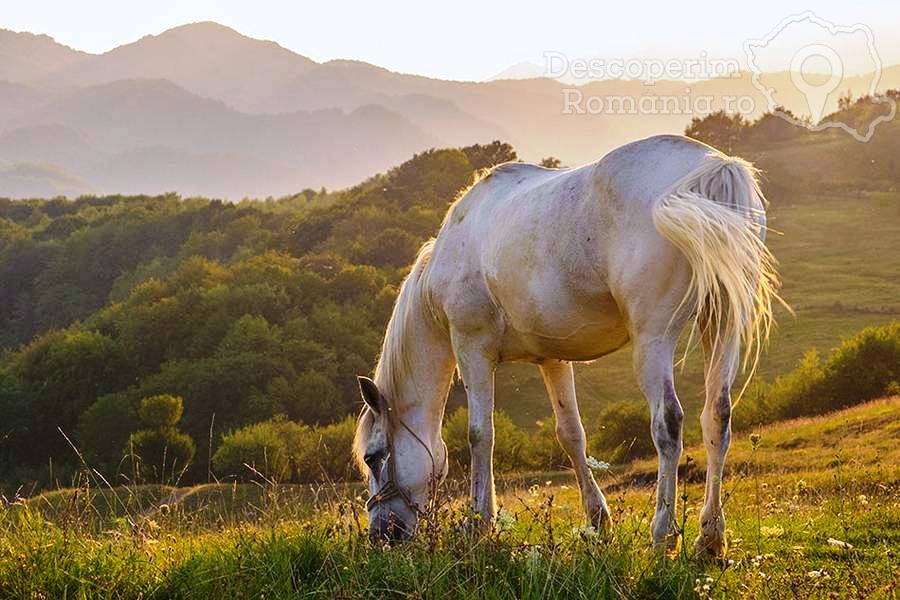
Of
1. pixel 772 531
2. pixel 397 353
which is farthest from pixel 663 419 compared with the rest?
pixel 397 353

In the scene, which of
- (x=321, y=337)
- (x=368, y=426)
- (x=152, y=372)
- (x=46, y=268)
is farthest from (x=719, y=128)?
(x=368, y=426)

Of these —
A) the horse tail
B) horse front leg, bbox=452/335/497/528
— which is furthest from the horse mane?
the horse tail

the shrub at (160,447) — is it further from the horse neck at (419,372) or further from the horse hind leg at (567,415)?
the horse hind leg at (567,415)

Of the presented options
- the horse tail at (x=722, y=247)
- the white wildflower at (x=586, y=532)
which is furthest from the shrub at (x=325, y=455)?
the horse tail at (x=722, y=247)

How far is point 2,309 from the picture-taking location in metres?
55.3

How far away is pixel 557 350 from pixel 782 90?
3749 inches

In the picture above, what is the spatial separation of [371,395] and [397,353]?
398mm

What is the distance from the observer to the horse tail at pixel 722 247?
420 centimetres

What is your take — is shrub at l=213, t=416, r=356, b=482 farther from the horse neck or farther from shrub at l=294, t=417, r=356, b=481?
the horse neck

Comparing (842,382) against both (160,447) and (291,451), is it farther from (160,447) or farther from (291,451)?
(160,447)

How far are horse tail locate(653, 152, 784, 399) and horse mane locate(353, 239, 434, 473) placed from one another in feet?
7.04

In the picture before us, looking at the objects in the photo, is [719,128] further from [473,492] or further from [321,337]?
[473,492]

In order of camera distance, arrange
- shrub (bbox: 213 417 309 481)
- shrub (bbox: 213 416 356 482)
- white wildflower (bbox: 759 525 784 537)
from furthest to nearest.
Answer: shrub (bbox: 213 417 309 481)
shrub (bbox: 213 416 356 482)
white wildflower (bbox: 759 525 784 537)

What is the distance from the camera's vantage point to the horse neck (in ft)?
20.2
